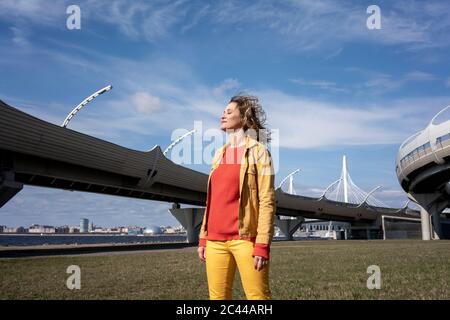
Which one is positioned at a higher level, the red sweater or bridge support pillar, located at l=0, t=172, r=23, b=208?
bridge support pillar, located at l=0, t=172, r=23, b=208

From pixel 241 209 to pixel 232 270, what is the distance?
609 millimetres

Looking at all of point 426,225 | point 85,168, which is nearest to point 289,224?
point 426,225

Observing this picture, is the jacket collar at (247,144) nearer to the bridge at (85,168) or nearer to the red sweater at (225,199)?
the red sweater at (225,199)

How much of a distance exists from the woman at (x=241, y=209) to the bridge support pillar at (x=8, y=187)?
35.6m

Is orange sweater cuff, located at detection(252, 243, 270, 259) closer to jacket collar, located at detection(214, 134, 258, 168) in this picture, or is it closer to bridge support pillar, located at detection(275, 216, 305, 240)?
jacket collar, located at detection(214, 134, 258, 168)

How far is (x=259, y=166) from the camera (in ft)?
14.1

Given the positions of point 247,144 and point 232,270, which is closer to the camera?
point 232,270

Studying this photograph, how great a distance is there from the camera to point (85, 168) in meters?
48.0

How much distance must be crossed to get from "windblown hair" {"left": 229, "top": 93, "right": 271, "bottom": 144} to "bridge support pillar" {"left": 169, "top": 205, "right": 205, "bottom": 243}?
7610 centimetres

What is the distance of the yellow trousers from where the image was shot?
158 inches

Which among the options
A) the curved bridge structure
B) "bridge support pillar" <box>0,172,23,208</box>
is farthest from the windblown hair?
the curved bridge structure

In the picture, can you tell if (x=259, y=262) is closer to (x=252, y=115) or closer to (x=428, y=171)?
(x=252, y=115)

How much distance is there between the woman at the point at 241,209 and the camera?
159 inches
